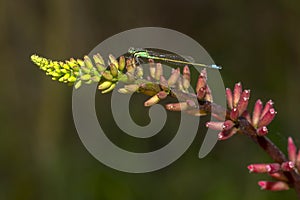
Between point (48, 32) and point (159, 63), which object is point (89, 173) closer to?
point (48, 32)

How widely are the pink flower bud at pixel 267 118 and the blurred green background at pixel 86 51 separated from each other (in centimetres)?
Result: 250

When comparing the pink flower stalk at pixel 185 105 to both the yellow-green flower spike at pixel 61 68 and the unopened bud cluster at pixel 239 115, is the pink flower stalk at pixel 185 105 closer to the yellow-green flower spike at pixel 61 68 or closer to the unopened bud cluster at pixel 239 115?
the unopened bud cluster at pixel 239 115

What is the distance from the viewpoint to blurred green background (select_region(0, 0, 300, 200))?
14.5 feet

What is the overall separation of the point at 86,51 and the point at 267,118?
5270mm

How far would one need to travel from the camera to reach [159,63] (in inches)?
47.8

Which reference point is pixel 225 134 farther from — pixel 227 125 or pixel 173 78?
pixel 173 78

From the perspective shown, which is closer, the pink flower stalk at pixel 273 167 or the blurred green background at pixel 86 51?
the pink flower stalk at pixel 273 167

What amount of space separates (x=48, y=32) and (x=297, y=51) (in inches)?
97.7

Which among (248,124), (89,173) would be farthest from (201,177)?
(248,124)

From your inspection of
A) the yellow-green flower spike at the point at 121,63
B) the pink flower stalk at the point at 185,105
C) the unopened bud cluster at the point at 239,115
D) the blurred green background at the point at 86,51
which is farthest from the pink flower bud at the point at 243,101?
the blurred green background at the point at 86,51

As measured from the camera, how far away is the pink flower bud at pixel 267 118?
126cm

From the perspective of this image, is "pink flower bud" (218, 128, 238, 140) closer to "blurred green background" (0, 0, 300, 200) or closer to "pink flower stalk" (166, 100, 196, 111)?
"pink flower stalk" (166, 100, 196, 111)

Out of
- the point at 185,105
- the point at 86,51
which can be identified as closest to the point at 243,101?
the point at 185,105

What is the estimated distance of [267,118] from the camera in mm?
1267
